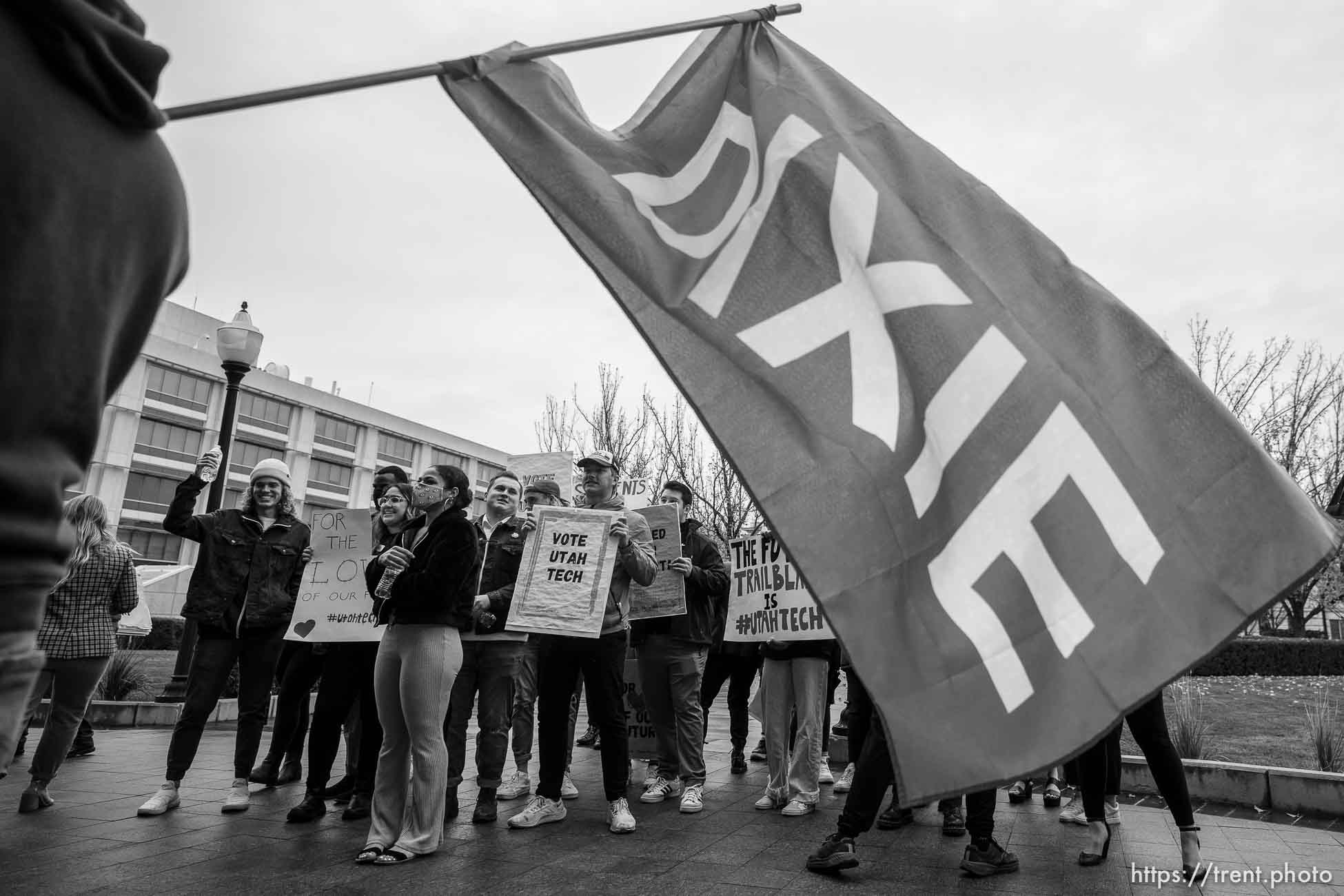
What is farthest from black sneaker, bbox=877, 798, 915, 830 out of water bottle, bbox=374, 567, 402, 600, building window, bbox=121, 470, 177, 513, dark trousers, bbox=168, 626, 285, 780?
building window, bbox=121, 470, 177, 513

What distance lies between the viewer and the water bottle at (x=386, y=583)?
532 centimetres

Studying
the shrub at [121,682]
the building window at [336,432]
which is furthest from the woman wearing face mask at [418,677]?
the building window at [336,432]

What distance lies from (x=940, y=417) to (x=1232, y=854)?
467cm

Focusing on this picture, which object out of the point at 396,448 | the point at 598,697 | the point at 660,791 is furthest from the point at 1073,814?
the point at 396,448

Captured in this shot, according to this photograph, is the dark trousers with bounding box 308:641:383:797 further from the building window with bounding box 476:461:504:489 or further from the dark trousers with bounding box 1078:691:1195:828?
the building window with bounding box 476:461:504:489

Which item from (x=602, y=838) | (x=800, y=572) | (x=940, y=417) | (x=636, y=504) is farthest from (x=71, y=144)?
(x=636, y=504)

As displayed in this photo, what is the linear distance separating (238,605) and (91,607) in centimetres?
95

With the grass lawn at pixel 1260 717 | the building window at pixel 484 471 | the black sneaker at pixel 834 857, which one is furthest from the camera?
the building window at pixel 484 471

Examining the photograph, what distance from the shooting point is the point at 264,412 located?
69562mm

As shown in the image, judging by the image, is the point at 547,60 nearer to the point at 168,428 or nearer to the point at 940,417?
the point at 940,417

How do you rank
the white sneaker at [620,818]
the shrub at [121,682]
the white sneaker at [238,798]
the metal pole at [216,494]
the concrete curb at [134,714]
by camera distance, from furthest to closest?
the shrub at [121,682] → the concrete curb at [134,714] → the metal pole at [216,494] → the white sneaker at [238,798] → the white sneaker at [620,818]

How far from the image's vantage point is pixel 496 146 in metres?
3.10

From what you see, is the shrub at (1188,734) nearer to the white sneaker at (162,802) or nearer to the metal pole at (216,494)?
the white sneaker at (162,802)

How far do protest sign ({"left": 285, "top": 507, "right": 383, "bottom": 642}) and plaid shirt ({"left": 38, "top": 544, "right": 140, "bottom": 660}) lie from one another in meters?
1.19
